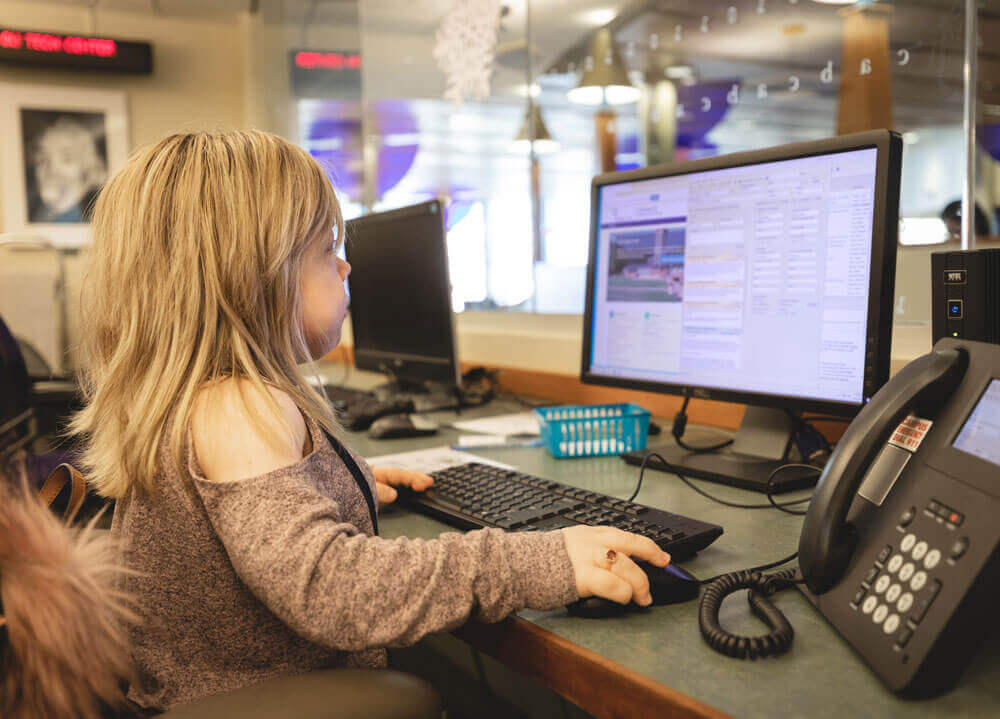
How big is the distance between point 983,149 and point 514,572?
1.12 meters

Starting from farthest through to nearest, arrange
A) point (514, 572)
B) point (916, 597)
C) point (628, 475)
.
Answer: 1. point (628, 475)
2. point (514, 572)
3. point (916, 597)

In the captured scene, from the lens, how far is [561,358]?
1842mm

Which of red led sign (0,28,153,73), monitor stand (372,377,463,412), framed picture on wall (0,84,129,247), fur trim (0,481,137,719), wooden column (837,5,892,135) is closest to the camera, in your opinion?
fur trim (0,481,137,719)

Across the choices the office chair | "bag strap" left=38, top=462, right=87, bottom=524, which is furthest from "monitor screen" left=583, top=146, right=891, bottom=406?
the office chair

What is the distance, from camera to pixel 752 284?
1046 millimetres

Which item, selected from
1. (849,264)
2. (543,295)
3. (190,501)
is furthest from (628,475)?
(543,295)

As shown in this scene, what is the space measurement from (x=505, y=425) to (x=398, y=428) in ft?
0.71

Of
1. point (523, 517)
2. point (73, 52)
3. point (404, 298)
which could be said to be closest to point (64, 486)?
point (523, 517)

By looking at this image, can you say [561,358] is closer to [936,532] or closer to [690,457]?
→ [690,457]

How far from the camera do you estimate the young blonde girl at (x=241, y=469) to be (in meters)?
0.60

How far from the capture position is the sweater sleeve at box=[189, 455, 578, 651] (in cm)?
59

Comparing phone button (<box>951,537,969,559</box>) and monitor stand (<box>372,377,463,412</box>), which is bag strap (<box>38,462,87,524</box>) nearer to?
phone button (<box>951,537,969,559</box>)

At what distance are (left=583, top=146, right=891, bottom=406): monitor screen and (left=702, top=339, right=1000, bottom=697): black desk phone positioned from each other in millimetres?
341

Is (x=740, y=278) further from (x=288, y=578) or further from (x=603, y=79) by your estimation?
(x=603, y=79)
